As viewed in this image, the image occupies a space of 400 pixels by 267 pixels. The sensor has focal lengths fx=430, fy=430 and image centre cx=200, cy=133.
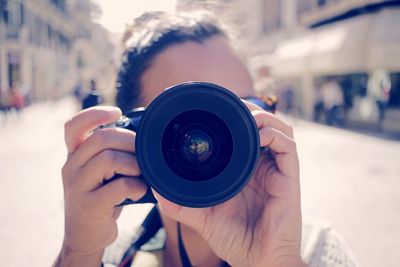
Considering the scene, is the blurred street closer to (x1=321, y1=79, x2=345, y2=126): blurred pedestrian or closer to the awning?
(x1=321, y1=79, x2=345, y2=126): blurred pedestrian

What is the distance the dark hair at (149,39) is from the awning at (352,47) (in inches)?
332

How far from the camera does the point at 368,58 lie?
12.5m

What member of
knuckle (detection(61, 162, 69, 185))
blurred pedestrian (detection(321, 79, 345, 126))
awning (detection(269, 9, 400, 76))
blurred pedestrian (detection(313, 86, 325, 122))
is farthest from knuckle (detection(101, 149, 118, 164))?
blurred pedestrian (detection(313, 86, 325, 122))

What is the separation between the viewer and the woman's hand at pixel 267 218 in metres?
1.05

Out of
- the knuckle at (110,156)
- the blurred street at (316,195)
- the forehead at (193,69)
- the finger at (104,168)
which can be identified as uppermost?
the forehead at (193,69)

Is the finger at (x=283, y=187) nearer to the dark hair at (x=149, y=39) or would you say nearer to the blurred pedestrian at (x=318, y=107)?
the dark hair at (x=149, y=39)

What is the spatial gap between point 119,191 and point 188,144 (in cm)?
21

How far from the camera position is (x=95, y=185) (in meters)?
1.07

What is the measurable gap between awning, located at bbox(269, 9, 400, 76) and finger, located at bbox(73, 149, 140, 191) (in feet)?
29.1

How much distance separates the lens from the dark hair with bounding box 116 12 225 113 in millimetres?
1318

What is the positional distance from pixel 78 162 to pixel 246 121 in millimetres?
436

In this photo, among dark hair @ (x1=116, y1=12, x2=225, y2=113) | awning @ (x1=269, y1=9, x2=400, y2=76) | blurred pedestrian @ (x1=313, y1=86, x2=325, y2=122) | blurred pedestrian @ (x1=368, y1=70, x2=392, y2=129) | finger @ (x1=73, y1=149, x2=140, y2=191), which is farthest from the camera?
blurred pedestrian @ (x1=313, y1=86, x2=325, y2=122)

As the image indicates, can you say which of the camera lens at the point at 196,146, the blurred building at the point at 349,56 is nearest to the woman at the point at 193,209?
the camera lens at the point at 196,146

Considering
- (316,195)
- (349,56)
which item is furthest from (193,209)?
(349,56)
